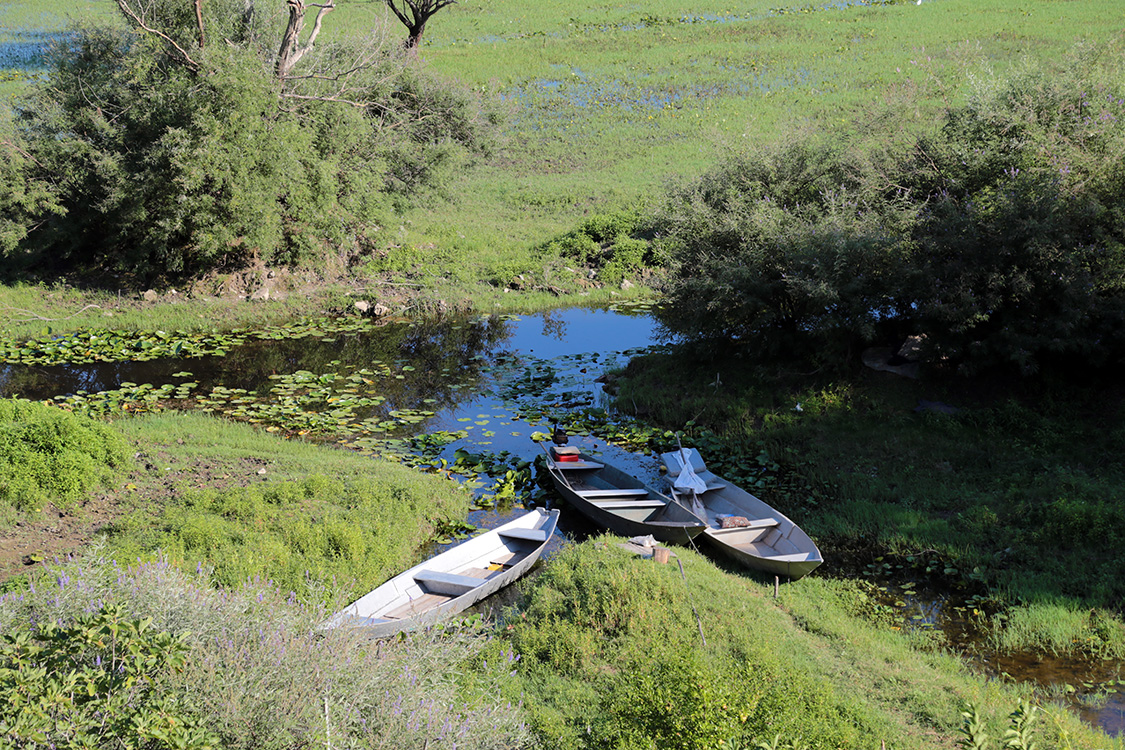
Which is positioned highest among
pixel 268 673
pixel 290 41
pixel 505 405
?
pixel 290 41

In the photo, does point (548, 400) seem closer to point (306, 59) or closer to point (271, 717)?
point (271, 717)

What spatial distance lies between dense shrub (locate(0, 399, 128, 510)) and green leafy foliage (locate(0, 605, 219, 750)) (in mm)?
6281

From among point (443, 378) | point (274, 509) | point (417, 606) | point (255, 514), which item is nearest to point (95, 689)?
point (417, 606)

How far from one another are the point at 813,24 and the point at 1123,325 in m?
40.4

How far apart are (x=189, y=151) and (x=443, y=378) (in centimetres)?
783

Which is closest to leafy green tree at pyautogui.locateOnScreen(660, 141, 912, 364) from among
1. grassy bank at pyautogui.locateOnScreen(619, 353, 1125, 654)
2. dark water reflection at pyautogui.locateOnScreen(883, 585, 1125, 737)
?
grassy bank at pyautogui.locateOnScreen(619, 353, 1125, 654)

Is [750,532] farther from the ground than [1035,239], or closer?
closer

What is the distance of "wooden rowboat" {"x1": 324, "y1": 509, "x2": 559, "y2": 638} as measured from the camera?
7988 millimetres

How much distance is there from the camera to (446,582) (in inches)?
350

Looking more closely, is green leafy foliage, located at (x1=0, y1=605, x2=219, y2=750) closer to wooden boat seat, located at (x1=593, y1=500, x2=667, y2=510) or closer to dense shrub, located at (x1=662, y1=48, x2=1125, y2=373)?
wooden boat seat, located at (x1=593, y1=500, x2=667, y2=510)

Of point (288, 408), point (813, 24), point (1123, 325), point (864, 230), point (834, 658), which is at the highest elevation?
point (813, 24)

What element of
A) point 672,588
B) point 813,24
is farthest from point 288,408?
point 813,24

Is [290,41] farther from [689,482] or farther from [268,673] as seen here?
[268,673]

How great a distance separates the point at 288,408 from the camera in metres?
14.2
